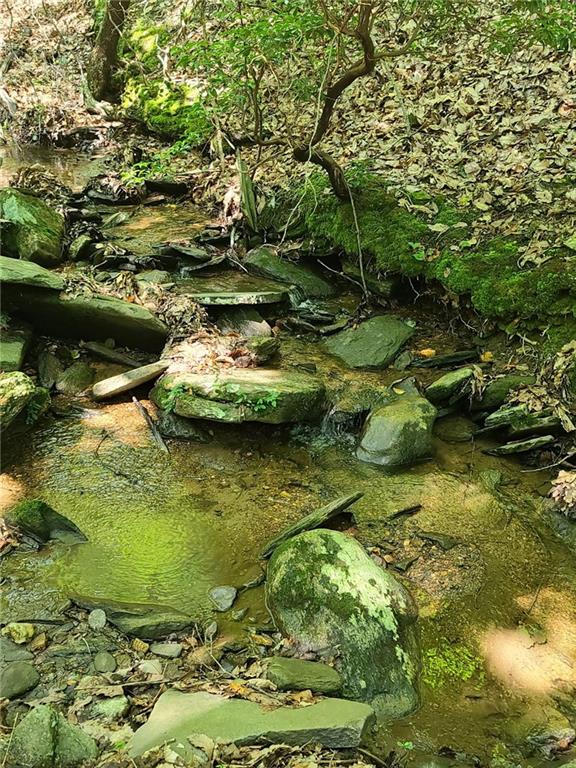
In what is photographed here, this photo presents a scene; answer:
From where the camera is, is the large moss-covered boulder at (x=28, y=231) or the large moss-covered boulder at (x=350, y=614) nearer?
the large moss-covered boulder at (x=350, y=614)

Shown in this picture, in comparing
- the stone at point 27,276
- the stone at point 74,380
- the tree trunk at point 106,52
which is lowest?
the stone at point 74,380

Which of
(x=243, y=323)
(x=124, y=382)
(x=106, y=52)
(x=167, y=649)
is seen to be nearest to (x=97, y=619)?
(x=167, y=649)

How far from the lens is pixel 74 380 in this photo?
627cm

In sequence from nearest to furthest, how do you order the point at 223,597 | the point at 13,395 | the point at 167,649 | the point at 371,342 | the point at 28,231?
the point at 167,649, the point at 223,597, the point at 13,395, the point at 371,342, the point at 28,231

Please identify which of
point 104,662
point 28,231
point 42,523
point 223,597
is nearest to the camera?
point 104,662

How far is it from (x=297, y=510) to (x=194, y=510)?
0.80 m

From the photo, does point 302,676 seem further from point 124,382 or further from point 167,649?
point 124,382

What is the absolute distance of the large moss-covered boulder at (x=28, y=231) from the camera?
24.4 ft

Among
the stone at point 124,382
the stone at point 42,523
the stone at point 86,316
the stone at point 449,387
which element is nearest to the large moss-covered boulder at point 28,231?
the stone at point 86,316

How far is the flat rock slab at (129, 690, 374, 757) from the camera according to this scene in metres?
2.74

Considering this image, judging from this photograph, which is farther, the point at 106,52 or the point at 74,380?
the point at 106,52

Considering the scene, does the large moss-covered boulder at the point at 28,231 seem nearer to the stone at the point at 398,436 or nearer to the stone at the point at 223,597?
the stone at the point at 398,436

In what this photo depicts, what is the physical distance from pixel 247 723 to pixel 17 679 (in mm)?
1263

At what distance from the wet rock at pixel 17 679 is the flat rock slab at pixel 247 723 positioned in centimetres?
70
